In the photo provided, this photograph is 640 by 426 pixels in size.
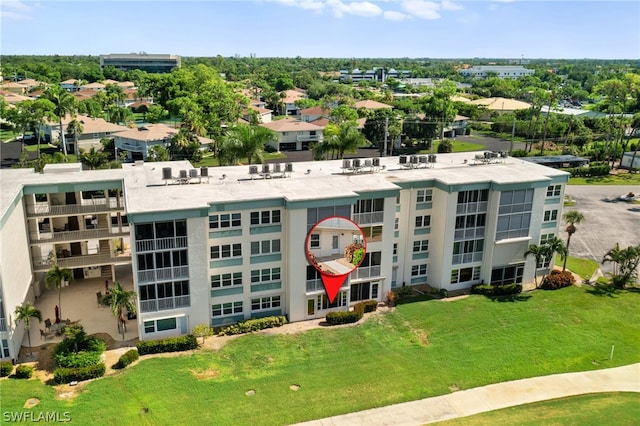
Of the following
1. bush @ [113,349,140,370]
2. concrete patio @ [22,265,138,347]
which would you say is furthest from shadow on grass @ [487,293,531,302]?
concrete patio @ [22,265,138,347]

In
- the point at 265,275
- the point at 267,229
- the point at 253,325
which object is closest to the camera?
the point at 253,325

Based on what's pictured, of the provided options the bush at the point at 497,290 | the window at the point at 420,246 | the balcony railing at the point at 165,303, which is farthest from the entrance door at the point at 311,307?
the bush at the point at 497,290

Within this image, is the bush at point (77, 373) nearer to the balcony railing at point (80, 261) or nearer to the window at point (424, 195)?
the balcony railing at point (80, 261)

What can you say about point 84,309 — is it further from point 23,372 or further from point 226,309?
point 226,309

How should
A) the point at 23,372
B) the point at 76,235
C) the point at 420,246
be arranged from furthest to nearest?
the point at 420,246
the point at 76,235
the point at 23,372

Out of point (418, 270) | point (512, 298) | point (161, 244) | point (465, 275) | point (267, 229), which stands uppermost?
point (267, 229)

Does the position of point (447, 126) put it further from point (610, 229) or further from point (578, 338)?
point (578, 338)

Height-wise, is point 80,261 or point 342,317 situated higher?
point 80,261

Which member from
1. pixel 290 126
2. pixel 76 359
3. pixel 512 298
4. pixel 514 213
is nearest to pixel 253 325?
pixel 76 359
